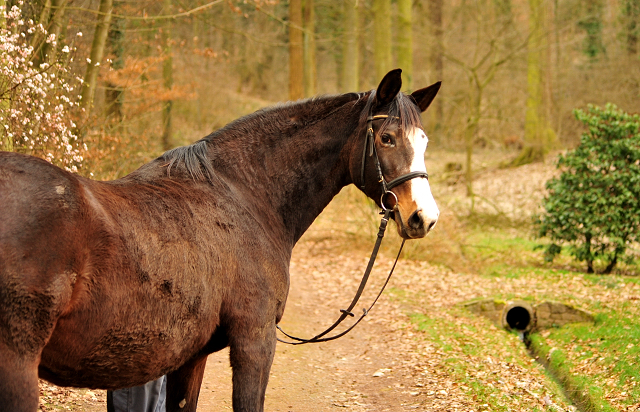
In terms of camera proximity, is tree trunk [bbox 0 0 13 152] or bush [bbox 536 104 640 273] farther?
bush [bbox 536 104 640 273]

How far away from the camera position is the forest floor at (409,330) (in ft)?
18.7

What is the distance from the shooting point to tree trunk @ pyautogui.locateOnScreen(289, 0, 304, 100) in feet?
53.5

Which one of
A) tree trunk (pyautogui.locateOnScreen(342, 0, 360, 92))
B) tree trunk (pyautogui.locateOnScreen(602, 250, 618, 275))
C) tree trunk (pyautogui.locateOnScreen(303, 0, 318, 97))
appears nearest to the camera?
tree trunk (pyautogui.locateOnScreen(602, 250, 618, 275))

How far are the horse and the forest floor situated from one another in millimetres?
2593

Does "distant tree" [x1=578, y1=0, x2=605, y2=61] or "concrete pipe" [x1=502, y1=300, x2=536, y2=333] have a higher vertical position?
"distant tree" [x1=578, y1=0, x2=605, y2=61]

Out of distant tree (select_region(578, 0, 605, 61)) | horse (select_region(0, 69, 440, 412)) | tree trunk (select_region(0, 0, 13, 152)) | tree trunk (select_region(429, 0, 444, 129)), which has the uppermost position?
distant tree (select_region(578, 0, 605, 61))

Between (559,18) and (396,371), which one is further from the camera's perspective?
(559,18)

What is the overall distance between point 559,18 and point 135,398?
24729 mm

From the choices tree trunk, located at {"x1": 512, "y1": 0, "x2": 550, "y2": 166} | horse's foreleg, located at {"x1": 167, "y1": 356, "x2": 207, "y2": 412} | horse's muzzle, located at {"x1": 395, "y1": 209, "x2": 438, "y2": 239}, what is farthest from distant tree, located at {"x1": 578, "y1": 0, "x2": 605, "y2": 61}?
horse's foreleg, located at {"x1": 167, "y1": 356, "x2": 207, "y2": 412}

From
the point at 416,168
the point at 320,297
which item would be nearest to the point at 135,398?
the point at 416,168

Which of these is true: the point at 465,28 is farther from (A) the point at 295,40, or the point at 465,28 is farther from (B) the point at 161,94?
(B) the point at 161,94

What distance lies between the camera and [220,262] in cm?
290

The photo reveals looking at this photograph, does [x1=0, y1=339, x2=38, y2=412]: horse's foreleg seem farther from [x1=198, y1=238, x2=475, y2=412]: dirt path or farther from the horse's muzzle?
[x1=198, y1=238, x2=475, y2=412]: dirt path

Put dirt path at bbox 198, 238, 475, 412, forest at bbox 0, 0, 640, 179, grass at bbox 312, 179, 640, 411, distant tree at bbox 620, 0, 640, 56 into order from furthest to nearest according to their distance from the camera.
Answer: distant tree at bbox 620, 0, 640, 56
forest at bbox 0, 0, 640, 179
grass at bbox 312, 179, 640, 411
dirt path at bbox 198, 238, 475, 412
